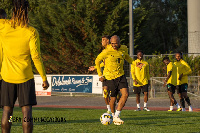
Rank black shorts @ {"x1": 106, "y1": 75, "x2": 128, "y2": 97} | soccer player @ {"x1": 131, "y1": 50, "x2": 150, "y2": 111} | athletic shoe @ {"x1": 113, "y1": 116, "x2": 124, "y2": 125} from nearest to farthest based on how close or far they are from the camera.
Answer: athletic shoe @ {"x1": 113, "y1": 116, "x2": 124, "y2": 125} → black shorts @ {"x1": 106, "y1": 75, "x2": 128, "y2": 97} → soccer player @ {"x1": 131, "y1": 50, "x2": 150, "y2": 111}

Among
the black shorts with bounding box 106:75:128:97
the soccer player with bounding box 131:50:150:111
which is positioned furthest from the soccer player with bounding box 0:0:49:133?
the soccer player with bounding box 131:50:150:111

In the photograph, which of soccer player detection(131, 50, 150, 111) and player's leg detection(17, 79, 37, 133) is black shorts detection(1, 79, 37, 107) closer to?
player's leg detection(17, 79, 37, 133)

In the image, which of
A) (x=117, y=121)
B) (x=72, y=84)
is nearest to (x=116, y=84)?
(x=117, y=121)

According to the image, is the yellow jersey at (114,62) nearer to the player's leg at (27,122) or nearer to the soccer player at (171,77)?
the player's leg at (27,122)

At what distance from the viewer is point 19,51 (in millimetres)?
5988

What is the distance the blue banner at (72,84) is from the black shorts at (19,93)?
60.8 ft

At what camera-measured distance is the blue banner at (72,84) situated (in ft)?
81.3

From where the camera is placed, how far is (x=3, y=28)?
6082 mm

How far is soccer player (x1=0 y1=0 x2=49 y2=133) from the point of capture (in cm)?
597

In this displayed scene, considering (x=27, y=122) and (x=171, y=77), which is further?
(x=171, y=77)

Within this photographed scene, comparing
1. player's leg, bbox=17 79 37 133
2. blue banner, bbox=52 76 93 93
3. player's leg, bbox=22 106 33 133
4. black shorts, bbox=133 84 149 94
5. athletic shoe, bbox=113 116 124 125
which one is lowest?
blue banner, bbox=52 76 93 93

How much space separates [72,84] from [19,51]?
19.4 m

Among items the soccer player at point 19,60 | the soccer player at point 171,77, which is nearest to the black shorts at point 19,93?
the soccer player at point 19,60

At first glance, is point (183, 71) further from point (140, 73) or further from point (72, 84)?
point (72, 84)
